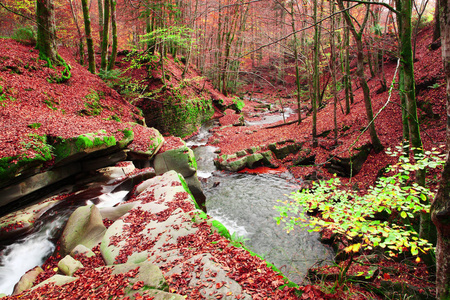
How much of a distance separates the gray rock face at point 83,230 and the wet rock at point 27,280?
58 cm

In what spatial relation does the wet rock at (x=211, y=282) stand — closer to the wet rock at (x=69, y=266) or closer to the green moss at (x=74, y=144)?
the wet rock at (x=69, y=266)

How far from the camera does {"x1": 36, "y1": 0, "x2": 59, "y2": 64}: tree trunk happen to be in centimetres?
988

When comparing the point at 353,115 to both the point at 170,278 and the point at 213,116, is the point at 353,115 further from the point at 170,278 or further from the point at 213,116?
the point at 213,116

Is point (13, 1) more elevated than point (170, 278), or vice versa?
point (13, 1)

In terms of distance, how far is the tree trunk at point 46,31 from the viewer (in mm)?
9882

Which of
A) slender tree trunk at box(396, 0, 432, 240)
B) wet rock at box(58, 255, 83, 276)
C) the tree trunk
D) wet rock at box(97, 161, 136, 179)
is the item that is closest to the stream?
wet rock at box(97, 161, 136, 179)

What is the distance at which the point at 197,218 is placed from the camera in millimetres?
5652

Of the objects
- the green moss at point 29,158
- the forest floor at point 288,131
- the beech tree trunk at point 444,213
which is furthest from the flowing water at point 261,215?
the green moss at point 29,158

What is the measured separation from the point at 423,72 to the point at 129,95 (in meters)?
16.4

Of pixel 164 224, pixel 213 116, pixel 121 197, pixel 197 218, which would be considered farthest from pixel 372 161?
pixel 213 116

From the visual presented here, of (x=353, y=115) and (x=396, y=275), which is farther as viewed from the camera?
(x=353, y=115)

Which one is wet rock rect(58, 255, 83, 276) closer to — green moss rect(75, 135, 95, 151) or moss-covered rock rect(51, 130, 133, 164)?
moss-covered rock rect(51, 130, 133, 164)

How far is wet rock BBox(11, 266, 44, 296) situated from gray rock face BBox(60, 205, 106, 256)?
22.9 inches

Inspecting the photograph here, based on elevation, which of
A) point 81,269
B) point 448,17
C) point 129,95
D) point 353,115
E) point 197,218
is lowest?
point 81,269
